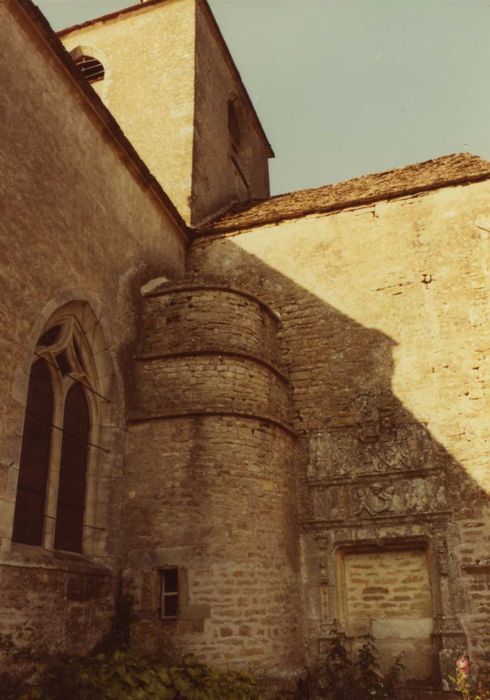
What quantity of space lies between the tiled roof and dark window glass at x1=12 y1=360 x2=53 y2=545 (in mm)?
5105

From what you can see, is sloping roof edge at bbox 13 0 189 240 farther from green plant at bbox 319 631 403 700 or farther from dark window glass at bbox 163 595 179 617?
green plant at bbox 319 631 403 700

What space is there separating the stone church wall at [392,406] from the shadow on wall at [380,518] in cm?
2

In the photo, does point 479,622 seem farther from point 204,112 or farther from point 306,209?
point 204,112

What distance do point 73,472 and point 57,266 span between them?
7.79 ft

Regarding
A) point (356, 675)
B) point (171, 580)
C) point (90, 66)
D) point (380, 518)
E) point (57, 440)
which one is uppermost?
point (90, 66)

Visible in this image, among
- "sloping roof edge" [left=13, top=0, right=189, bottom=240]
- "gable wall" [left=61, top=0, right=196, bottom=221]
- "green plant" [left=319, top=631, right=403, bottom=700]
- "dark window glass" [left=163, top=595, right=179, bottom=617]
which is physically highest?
"gable wall" [left=61, top=0, right=196, bottom=221]

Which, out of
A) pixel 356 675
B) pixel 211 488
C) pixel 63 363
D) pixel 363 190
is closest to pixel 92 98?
pixel 63 363

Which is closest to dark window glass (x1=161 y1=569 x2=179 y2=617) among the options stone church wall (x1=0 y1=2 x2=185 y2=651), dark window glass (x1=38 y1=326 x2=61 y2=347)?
stone church wall (x1=0 y1=2 x2=185 y2=651)

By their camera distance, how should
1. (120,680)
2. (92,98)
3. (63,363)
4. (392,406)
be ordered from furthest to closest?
(392,406), (92,98), (63,363), (120,680)

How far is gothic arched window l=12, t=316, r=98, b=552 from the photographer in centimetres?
656

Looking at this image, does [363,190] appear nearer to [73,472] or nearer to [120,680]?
[73,472]

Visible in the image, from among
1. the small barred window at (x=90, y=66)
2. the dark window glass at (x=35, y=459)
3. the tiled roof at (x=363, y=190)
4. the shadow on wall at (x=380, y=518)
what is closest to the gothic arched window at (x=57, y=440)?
the dark window glass at (x=35, y=459)

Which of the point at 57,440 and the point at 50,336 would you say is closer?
the point at 57,440

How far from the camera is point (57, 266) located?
7.13 m
